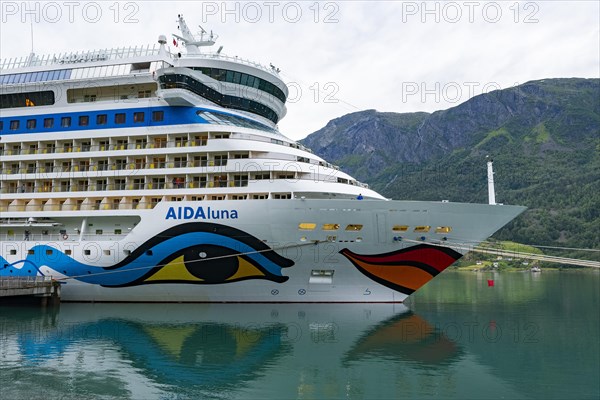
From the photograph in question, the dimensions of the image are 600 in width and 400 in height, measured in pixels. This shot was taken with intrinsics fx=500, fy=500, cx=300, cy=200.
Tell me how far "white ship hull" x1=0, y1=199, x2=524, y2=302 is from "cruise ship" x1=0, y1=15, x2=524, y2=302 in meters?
0.06

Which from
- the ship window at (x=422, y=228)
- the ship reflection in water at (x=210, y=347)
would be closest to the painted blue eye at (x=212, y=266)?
the ship reflection in water at (x=210, y=347)

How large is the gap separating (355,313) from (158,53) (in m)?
15.7

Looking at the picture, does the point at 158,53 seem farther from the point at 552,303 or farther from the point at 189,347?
the point at 552,303

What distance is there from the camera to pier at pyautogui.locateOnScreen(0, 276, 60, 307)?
21.8 meters

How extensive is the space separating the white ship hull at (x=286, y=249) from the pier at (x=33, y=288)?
2.35m

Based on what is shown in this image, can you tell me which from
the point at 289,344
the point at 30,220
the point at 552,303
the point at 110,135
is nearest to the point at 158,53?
the point at 110,135

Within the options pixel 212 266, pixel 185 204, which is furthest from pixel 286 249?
pixel 185 204

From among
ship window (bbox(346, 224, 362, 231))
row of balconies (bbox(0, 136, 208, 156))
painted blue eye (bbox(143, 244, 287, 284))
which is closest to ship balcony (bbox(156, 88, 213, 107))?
row of balconies (bbox(0, 136, 208, 156))

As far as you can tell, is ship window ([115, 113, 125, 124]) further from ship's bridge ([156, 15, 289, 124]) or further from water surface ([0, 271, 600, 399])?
water surface ([0, 271, 600, 399])

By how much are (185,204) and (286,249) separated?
459 centimetres

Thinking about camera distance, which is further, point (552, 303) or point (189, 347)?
point (552, 303)

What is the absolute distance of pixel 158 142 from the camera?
2302 cm

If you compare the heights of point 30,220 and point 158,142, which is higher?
point 158,142

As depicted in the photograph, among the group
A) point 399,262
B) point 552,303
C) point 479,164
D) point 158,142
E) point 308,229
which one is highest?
point 479,164
